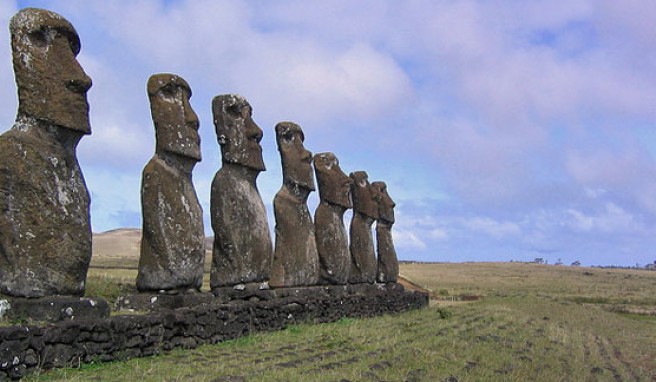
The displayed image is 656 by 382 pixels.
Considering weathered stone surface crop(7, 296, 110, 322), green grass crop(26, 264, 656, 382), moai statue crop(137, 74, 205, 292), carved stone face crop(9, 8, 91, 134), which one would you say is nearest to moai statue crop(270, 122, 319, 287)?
green grass crop(26, 264, 656, 382)

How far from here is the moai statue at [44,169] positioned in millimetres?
8703

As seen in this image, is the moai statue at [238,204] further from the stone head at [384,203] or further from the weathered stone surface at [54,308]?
the stone head at [384,203]

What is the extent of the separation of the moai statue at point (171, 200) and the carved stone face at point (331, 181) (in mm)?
6832

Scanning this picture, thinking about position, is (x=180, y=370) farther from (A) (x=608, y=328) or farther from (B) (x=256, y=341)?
(A) (x=608, y=328)

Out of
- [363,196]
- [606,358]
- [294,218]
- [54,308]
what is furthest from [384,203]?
[54,308]

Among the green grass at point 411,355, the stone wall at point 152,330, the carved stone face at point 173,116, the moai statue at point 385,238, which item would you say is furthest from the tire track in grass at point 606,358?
the carved stone face at point 173,116

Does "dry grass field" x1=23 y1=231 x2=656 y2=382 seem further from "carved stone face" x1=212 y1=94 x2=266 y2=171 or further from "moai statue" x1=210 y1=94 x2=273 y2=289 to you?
"carved stone face" x1=212 y1=94 x2=266 y2=171

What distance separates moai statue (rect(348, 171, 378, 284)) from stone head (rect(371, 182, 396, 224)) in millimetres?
1164

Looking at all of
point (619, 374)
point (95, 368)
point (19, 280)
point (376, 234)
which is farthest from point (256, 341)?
point (376, 234)

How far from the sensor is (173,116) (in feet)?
39.9

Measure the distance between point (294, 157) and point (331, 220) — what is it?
2.43 metres

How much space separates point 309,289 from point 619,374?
6.62 meters

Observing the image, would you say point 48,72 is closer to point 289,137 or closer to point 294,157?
point 294,157

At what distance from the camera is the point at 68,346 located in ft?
28.3
